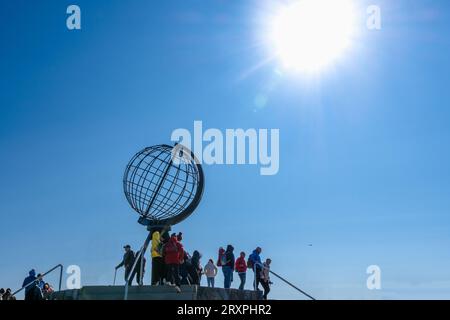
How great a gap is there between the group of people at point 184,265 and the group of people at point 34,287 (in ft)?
6.54

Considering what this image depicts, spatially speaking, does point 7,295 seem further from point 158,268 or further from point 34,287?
point 158,268

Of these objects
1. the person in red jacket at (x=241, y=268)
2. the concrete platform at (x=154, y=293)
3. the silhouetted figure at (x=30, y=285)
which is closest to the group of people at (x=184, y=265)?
the person in red jacket at (x=241, y=268)

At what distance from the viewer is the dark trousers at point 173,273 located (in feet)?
46.1

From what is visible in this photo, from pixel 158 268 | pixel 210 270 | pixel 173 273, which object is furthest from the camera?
pixel 210 270

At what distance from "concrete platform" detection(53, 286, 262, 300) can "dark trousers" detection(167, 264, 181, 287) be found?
0.93 meters

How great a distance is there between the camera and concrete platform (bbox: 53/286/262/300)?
12695 millimetres

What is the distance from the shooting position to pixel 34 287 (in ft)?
46.8

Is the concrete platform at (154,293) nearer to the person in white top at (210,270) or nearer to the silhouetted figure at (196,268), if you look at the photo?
the silhouetted figure at (196,268)

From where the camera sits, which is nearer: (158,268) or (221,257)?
(158,268)

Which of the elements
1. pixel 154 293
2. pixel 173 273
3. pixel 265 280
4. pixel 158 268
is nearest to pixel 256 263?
pixel 265 280

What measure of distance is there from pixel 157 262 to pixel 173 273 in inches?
27.9

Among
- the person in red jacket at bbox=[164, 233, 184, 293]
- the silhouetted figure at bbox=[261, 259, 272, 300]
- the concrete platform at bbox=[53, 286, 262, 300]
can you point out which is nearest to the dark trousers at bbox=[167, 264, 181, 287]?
the person in red jacket at bbox=[164, 233, 184, 293]
